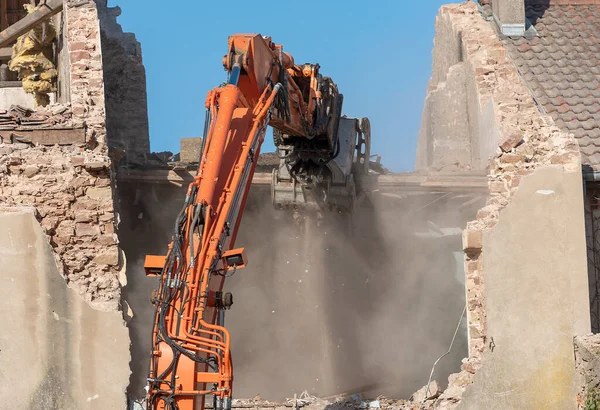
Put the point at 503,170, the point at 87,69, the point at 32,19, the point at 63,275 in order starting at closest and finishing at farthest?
1. the point at 63,275
2. the point at 503,170
3. the point at 87,69
4. the point at 32,19

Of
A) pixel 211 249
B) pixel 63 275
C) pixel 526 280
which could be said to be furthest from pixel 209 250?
pixel 526 280

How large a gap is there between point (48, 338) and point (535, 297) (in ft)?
17.0

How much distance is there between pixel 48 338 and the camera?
12.4 meters

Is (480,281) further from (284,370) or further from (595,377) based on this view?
(284,370)

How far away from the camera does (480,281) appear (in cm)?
1322

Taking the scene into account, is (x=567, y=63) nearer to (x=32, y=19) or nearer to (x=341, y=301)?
(x=341, y=301)

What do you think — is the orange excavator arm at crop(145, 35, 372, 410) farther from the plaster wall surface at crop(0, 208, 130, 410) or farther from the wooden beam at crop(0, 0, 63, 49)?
the wooden beam at crop(0, 0, 63, 49)

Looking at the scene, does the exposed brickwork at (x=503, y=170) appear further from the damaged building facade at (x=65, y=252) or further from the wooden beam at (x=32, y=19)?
the wooden beam at (x=32, y=19)

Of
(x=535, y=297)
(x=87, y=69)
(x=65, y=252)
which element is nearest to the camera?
(x=65, y=252)

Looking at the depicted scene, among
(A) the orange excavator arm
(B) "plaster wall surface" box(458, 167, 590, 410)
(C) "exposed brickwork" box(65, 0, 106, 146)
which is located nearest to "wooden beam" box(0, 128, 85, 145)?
(C) "exposed brickwork" box(65, 0, 106, 146)

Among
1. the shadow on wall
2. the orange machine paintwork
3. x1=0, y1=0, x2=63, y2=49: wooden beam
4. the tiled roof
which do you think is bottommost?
the shadow on wall

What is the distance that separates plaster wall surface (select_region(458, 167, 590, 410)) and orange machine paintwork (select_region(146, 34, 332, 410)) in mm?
3065

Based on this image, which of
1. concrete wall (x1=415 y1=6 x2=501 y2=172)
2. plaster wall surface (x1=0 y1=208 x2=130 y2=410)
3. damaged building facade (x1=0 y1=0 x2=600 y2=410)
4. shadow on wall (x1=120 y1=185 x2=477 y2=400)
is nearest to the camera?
plaster wall surface (x1=0 y1=208 x2=130 y2=410)

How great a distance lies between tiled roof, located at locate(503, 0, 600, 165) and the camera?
15359mm
